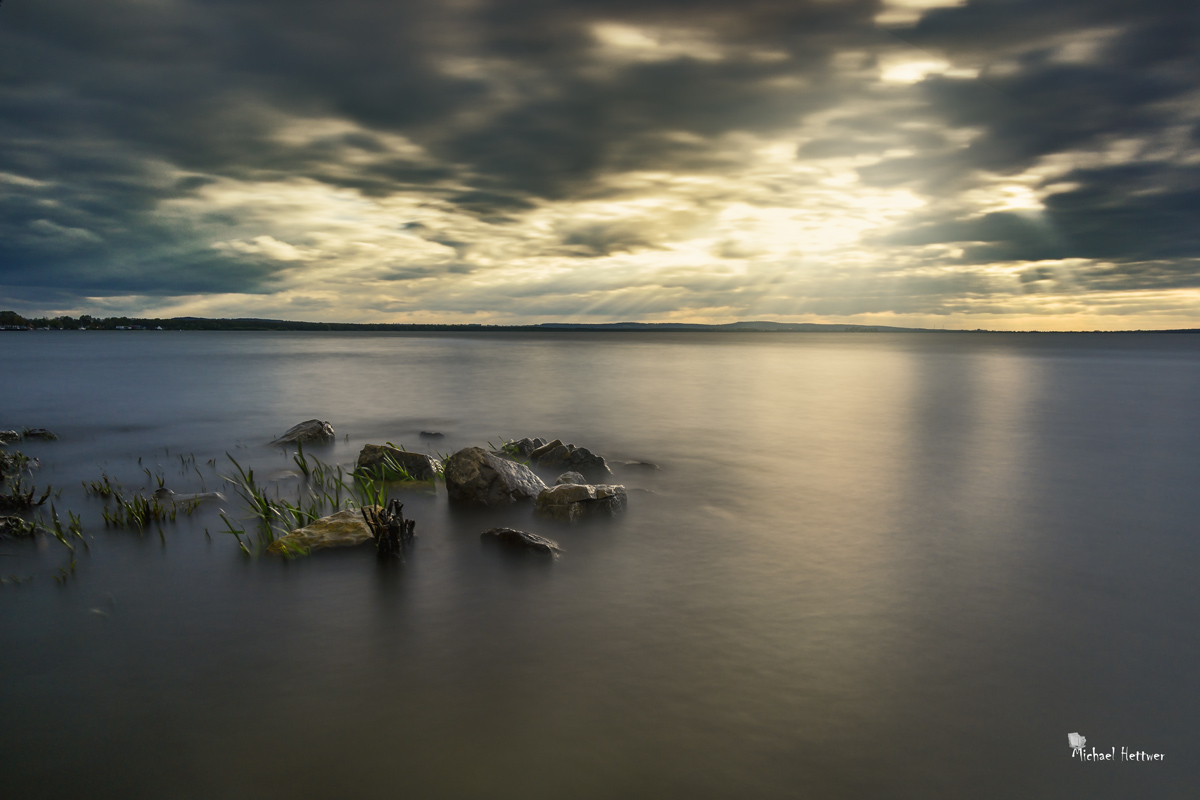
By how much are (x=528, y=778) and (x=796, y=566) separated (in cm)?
529

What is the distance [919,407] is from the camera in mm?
28484

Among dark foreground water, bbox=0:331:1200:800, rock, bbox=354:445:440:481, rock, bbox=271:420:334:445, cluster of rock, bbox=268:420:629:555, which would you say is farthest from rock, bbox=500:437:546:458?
rock, bbox=271:420:334:445

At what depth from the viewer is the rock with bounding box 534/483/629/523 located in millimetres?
10148

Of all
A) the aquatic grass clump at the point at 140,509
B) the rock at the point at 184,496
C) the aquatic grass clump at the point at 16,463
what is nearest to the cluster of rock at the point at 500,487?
the rock at the point at 184,496

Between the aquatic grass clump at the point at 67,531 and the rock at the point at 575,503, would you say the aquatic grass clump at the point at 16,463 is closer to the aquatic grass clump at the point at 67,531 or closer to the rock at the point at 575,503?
the aquatic grass clump at the point at 67,531

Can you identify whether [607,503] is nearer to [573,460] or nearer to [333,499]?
[573,460]

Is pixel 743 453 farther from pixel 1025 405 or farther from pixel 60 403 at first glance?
pixel 60 403

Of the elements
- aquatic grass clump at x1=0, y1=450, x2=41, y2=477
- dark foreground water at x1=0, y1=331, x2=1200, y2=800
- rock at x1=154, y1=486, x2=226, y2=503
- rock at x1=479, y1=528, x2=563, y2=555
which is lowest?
dark foreground water at x1=0, y1=331, x2=1200, y2=800

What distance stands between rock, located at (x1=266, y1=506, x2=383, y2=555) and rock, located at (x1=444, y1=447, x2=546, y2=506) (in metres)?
2.13

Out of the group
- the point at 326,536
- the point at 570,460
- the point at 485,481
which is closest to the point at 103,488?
the point at 326,536

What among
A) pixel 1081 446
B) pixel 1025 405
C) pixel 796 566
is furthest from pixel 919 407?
pixel 796 566

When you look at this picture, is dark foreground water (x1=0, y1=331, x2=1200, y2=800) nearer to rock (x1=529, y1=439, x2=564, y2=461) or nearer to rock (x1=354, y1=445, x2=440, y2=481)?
A: rock (x1=354, y1=445, x2=440, y2=481)

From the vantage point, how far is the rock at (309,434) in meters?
17.2

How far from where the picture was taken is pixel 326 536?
8.70 m
